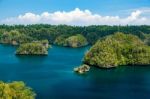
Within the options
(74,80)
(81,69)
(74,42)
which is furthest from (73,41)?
(74,80)

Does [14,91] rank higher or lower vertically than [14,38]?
higher

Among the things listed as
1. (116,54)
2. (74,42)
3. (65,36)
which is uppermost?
(116,54)

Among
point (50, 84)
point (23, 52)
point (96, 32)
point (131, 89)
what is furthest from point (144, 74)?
point (96, 32)

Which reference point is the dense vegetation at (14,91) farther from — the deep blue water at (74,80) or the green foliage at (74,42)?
the green foliage at (74,42)

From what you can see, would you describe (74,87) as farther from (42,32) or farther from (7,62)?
(42,32)

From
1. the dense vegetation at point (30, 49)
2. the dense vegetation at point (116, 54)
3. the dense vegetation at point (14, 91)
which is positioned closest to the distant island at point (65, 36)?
the dense vegetation at point (30, 49)

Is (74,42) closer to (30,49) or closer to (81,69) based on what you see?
(30,49)
